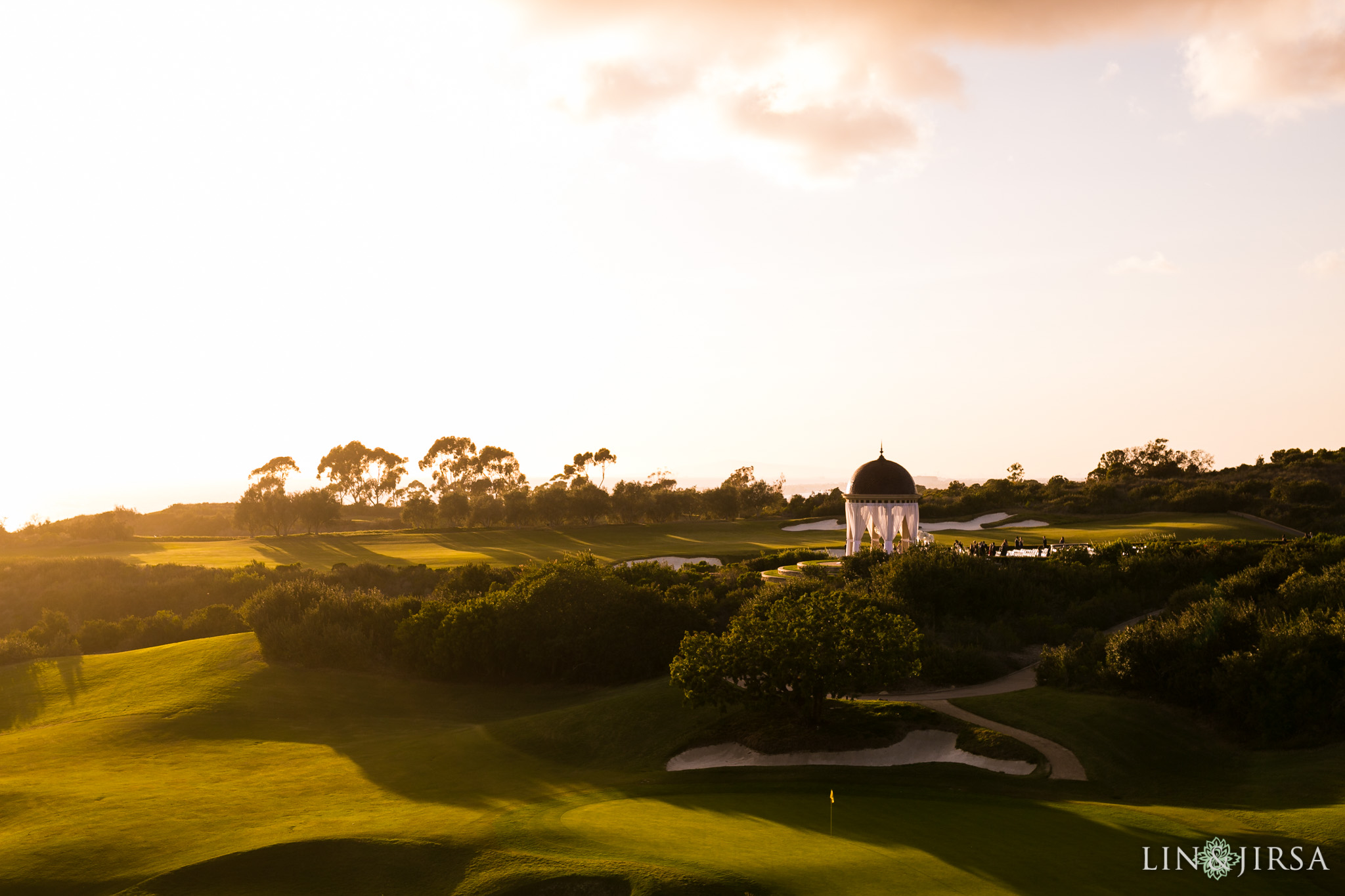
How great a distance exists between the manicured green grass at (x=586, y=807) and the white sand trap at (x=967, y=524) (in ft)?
134

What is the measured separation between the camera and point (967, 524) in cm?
6831

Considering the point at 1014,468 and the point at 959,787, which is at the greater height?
the point at 1014,468

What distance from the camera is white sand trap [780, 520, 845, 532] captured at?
246 feet

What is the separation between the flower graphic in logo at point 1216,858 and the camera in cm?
1276

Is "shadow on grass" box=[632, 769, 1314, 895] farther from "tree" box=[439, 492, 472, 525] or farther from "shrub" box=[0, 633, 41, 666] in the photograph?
"tree" box=[439, 492, 472, 525]

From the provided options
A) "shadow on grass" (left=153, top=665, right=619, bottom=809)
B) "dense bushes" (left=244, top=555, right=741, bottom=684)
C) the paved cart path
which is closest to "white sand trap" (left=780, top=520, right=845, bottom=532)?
"dense bushes" (left=244, top=555, right=741, bottom=684)

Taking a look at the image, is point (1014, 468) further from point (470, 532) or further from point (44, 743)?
point (44, 743)

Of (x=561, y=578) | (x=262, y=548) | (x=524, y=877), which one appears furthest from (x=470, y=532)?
(x=524, y=877)

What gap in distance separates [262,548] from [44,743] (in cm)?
5350

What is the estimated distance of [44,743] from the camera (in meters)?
27.6

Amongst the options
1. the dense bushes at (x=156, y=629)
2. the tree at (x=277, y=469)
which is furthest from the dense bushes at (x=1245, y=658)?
the tree at (x=277, y=469)

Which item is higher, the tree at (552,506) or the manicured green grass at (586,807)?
the tree at (552,506)

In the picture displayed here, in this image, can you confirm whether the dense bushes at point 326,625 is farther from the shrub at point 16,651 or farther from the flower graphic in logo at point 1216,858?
the flower graphic in logo at point 1216,858

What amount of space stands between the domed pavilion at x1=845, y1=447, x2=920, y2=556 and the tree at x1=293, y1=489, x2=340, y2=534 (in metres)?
73.7
